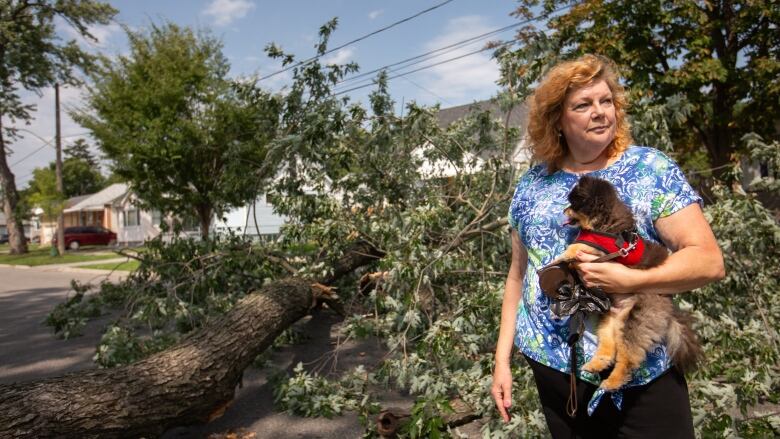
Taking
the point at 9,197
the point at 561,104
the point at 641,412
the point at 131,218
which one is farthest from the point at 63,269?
the point at 641,412

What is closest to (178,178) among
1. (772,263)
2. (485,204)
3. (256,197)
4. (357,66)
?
(256,197)

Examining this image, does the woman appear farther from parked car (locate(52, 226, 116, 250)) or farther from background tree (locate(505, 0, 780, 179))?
parked car (locate(52, 226, 116, 250))

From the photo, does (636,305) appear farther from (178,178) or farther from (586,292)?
(178,178)

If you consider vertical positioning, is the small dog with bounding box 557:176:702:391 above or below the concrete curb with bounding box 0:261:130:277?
above

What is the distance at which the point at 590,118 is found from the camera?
64.3 inches

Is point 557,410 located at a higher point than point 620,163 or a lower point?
lower

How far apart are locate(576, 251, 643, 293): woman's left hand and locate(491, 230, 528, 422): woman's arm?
0.40m

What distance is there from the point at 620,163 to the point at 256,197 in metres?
5.43

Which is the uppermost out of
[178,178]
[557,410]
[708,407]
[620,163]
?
[178,178]

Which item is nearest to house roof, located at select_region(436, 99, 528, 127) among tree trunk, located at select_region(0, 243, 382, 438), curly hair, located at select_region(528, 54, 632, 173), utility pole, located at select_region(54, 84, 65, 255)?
curly hair, located at select_region(528, 54, 632, 173)

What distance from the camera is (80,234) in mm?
32969

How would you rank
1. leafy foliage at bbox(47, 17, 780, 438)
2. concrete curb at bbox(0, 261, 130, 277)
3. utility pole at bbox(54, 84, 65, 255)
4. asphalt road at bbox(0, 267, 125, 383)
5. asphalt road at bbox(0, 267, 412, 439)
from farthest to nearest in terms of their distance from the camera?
utility pole at bbox(54, 84, 65, 255)
concrete curb at bbox(0, 261, 130, 277)
asphalt road at bbox(0, 267, 125, 383)
asphalt road at bbox(0, 267, 412, 439)
leafy foliage at bbox(47, 17, 780, 438)

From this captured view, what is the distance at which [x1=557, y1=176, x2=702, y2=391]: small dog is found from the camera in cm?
145

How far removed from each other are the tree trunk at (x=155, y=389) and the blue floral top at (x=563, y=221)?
2460mm
